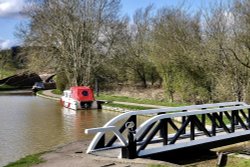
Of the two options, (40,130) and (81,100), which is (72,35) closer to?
(81,100)

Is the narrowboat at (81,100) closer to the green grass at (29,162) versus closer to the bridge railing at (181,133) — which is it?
the bridge railing at (181,133)

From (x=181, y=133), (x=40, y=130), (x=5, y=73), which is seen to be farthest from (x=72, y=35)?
(x=5, y=73)

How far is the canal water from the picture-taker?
15.6 m

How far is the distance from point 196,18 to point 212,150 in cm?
2014

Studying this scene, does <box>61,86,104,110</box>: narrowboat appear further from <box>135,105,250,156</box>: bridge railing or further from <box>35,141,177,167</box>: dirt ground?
<box>35,141,177,167</box>: dirt ground

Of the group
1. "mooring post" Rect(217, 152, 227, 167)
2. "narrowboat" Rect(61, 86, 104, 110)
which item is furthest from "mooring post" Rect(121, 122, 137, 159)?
"narrowboat" Rect(61, 86, 104, 110)

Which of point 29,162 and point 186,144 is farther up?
point 186,144

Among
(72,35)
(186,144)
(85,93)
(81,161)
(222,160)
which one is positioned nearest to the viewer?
(81,161)

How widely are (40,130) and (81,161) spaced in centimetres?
1055

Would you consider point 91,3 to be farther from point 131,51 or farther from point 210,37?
point 210,37

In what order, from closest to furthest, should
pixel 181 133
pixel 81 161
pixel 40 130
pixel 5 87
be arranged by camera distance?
pixel 81 161
pixel 181 133
pixel 40 130
pixel 5 87

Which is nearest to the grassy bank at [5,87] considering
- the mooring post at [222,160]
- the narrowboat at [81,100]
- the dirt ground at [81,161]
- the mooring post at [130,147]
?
the narrowboat at [81,100]

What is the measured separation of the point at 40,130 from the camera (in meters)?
20.5

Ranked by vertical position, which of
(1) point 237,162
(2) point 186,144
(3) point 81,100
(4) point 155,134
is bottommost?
(1) point 237,162
